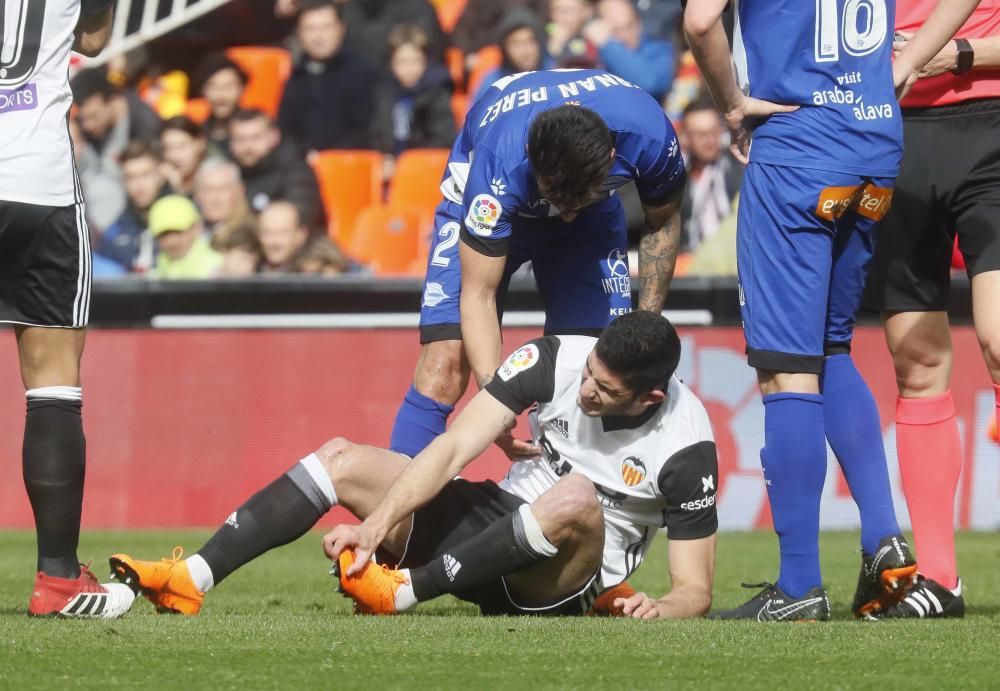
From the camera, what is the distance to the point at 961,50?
4570mm

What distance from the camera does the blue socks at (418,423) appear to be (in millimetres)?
5695

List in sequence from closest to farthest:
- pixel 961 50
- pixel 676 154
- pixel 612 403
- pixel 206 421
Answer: pixel 612 403, pixel 961 50, pixel 676 154, pixel 206 421

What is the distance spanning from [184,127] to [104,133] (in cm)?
59

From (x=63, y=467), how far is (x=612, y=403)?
5.27 feet

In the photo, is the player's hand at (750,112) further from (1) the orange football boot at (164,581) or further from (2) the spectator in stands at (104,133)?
(2) the spectator in stands at (104,133)

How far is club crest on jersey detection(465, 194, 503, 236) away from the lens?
4.88 metres

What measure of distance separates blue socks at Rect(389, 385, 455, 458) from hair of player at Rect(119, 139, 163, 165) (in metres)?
5.51

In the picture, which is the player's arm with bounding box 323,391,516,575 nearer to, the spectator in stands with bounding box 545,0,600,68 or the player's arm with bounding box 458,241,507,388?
the player's arm with bounding box 458,241,507,388

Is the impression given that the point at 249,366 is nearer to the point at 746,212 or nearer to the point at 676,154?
the point at 676,154

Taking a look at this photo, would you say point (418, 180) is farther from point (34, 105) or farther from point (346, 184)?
point (34, 105)

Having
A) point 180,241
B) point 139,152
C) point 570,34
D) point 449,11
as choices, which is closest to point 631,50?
point 570,34

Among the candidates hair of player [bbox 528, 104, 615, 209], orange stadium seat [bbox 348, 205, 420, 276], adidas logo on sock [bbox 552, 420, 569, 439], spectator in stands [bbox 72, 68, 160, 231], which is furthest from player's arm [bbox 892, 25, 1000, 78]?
spectator in stands [bbox 72, 68, 160, 231]

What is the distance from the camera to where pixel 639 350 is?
164 inches

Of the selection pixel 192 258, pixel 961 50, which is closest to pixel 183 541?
pixel 192 258
